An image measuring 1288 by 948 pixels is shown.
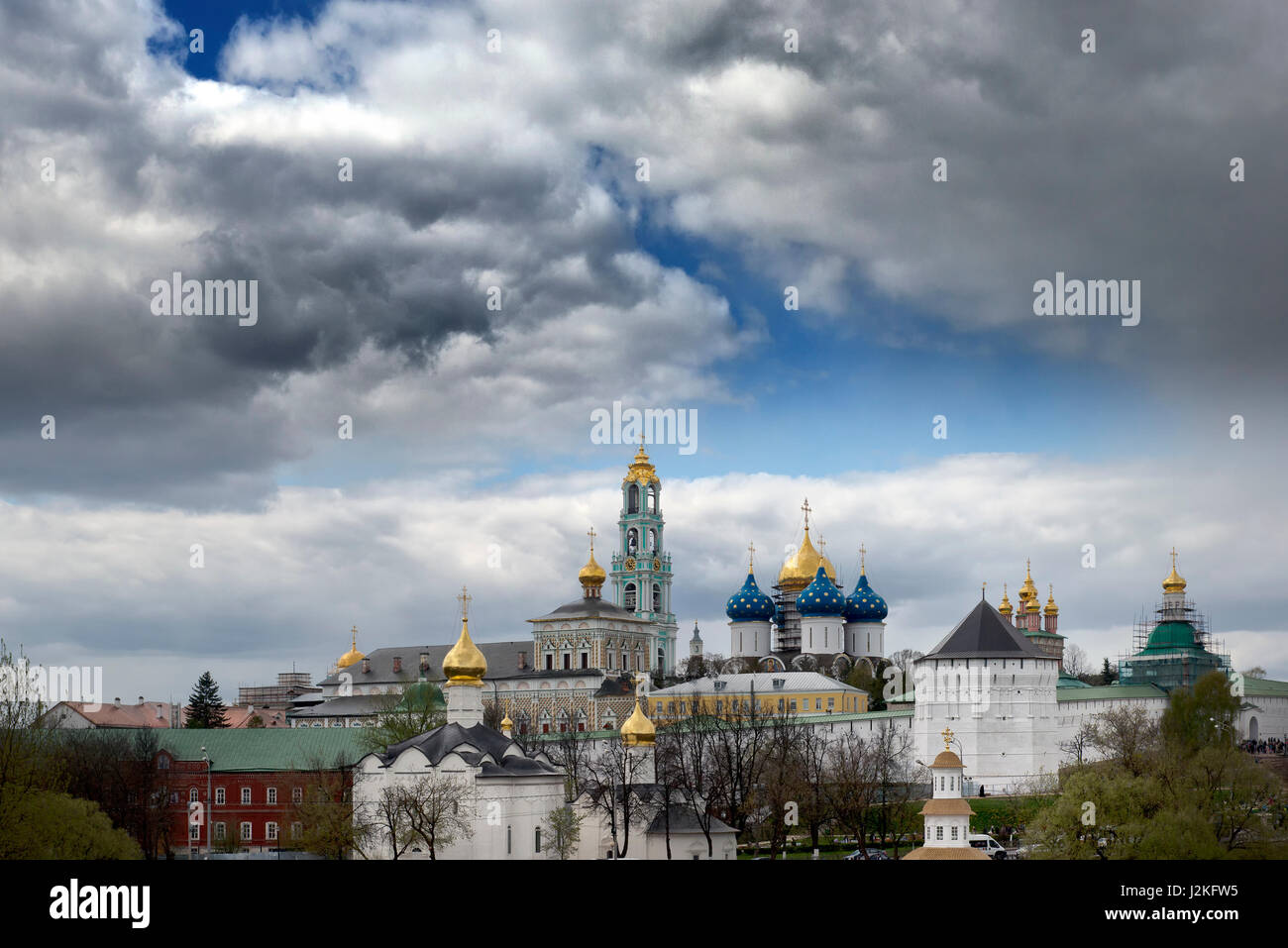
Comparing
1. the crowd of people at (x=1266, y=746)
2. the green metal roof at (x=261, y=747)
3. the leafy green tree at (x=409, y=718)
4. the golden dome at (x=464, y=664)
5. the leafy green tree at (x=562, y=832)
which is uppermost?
the golden dome at (x=464, y=664)

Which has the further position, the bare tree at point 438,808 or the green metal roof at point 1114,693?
the green metal roof at point 1114,693

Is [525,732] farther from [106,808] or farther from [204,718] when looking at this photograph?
[106,808]

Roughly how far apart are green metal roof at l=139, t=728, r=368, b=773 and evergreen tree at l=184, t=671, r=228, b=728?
26.7 m

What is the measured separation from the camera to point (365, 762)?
4712cm

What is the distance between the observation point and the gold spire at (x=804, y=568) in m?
104

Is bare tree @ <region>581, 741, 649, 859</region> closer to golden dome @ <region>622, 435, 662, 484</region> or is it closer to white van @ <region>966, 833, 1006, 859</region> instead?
white van @ <region>966, 833, 1006, 859</region>

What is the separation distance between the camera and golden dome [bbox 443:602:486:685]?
51812mm

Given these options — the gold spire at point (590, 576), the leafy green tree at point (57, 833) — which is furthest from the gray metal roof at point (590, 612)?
the leafy green tree at point (57, 833)

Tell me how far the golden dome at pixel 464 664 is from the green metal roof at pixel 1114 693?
89.1 ft

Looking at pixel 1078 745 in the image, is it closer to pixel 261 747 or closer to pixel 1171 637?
pixel 1171 637

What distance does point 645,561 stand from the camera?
106 meters

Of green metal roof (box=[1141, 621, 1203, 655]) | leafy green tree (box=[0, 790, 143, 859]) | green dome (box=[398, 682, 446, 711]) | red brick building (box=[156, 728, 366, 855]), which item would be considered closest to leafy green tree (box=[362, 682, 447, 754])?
green dome (box=[398, 682, 446, 711])

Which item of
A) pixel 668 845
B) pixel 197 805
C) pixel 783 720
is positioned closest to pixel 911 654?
pixel 783 720

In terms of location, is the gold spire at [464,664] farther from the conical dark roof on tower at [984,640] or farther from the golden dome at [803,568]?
the golden dome at [803,568]
